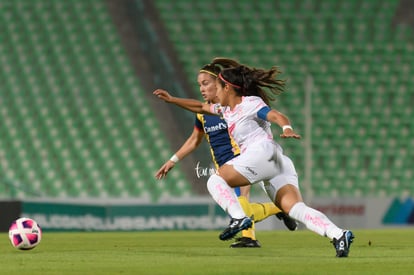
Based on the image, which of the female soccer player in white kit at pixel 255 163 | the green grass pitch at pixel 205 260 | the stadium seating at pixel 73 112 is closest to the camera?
the green grass pitch at pixel 205 260

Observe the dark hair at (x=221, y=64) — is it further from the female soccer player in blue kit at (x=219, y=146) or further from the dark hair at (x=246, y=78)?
the dark hair at (x=246, y=78)

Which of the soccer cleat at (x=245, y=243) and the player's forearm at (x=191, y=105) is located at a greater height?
the player's forearm at (x=191, y=105)

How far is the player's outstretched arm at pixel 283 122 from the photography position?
25.1ft

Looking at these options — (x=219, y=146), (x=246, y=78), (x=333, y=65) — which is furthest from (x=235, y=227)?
(x=333, y=65)

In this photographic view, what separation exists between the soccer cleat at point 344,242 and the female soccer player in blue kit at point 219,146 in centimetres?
167

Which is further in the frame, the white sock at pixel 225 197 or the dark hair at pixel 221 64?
the dark hair at pixel 221 64

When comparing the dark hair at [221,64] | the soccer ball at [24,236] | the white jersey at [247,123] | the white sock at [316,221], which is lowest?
the soccer ball at [24,236]

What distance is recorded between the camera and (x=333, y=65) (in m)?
23.7

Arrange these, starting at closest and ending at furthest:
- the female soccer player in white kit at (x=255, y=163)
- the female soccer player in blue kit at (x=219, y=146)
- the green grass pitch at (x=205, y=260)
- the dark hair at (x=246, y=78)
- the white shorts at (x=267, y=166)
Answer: the green grass pitch at (x=205, y=260) < the female soccer player in white kit at (x=255, y=163) < the white shorts at (x=267, y=166) < the dark hair at (x=246, y=78) < the female soccer player in blue kit at (x=219, y=146)

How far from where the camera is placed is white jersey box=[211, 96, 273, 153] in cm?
882

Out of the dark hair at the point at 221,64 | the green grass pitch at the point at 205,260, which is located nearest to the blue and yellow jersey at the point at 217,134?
the dark hair at the point at 221,64

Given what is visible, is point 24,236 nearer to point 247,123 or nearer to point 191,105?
point 191,105

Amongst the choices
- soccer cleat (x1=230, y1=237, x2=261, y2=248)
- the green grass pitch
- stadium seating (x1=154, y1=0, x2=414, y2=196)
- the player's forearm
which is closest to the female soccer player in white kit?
the green grass pitch

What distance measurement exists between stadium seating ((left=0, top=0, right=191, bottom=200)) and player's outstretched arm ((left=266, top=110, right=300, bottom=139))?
12.0 metres
